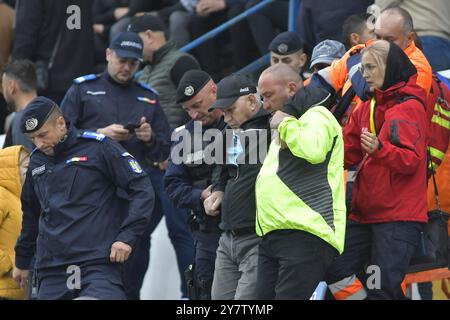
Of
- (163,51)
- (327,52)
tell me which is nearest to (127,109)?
(163,51)

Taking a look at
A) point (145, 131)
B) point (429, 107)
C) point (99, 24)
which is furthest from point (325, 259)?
point (99, 24)

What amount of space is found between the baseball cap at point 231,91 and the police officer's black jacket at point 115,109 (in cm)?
175

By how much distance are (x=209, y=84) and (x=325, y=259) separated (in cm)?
199

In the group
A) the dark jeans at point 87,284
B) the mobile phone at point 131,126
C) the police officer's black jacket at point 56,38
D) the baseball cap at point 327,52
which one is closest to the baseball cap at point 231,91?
the baseball cap at point 327,52

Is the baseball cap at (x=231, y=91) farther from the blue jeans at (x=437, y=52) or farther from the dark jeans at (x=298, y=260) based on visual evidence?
the blue jeans at (x=437, y=52)

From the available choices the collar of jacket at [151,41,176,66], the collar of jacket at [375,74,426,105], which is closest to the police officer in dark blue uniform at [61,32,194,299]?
the collar of jacket at [151,41,176,66]

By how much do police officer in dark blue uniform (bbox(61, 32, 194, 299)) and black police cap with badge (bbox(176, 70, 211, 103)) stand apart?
841mm

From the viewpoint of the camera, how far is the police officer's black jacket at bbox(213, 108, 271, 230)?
25.5 ft

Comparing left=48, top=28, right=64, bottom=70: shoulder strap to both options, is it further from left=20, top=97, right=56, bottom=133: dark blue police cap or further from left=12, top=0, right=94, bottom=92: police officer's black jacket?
left=20, top=97, right=56, bottom=133: dark blue police cap

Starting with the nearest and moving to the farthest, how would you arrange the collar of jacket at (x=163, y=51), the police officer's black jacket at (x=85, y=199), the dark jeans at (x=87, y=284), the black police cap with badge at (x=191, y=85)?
the dark jeans at (x=87, y=284)
the police officer's black jacket at (x=85, y=199)
the black police cap with badge at (x=191, y=85)
the collar of jacket at (x=163, y=51)

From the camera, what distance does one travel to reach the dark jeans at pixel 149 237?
9.76m

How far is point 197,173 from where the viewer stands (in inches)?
341

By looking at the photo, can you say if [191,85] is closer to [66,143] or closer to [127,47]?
[66,143]
